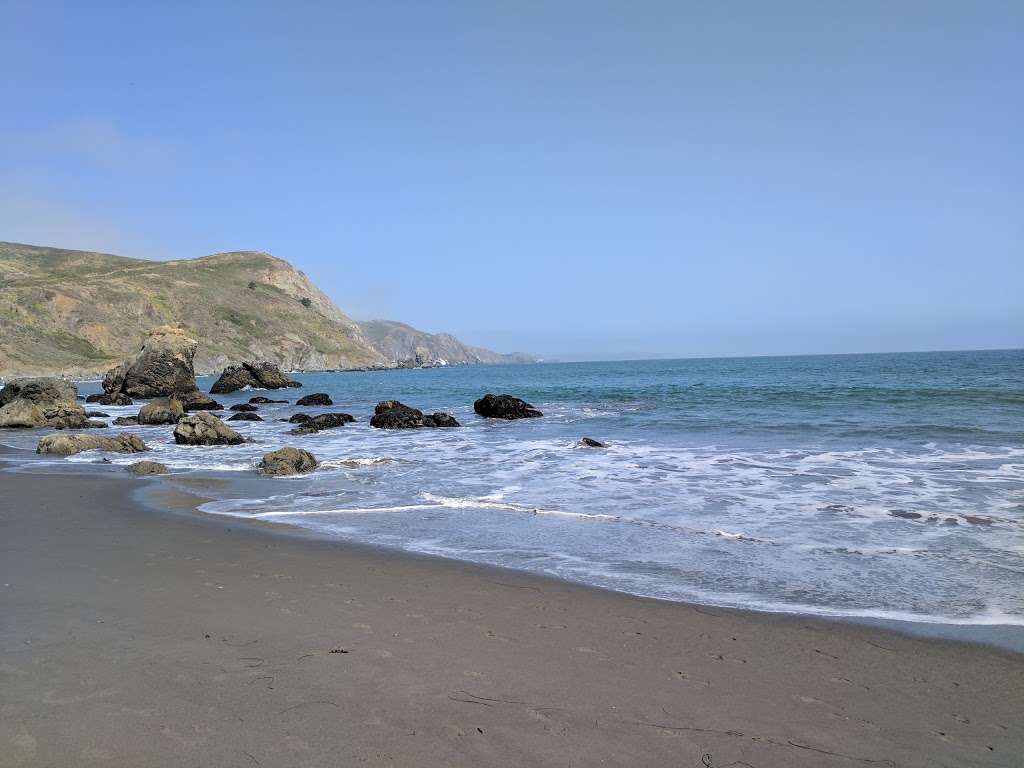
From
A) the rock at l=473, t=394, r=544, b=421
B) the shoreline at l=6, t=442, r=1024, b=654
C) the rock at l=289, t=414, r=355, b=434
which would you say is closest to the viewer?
the shoreline at l=6, t=442, r=1024, b=654

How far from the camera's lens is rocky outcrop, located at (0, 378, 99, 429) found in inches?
980

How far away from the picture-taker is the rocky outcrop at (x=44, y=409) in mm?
24891

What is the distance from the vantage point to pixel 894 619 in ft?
17.1

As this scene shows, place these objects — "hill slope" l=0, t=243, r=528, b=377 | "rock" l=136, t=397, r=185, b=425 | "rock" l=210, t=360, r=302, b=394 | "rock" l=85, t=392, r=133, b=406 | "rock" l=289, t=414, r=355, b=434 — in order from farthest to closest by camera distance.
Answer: "hill slope" l=0, t=243, r=528, b=377 → "rock" l=210, t=360, r=302, b=394 → "rock" l=85, t=392, r=133, b=406 → "rock" l=136, t=397, r=185, b=425 → "rock" l=289, t=414, r=355, b=434

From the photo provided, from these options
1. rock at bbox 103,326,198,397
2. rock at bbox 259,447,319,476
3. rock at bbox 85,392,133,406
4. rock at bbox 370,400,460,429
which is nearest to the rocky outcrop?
rock at bbox 370,400,460,429

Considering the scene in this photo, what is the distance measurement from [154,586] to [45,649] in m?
1.61

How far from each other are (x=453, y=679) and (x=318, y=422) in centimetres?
2188

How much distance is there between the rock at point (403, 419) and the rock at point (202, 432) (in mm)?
6121

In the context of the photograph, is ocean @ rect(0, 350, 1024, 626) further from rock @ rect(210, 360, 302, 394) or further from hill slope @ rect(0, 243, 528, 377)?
hill slope @ rect(0, 243, 528, 377)

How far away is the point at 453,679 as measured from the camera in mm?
4031

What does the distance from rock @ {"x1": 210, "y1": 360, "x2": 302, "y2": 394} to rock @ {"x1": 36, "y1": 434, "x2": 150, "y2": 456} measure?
128 feet

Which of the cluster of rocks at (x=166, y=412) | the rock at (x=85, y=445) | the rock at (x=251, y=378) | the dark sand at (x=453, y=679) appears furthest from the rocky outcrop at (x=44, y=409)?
the rock at (x=251, y=378)

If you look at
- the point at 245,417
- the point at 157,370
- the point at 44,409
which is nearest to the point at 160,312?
the point at 157,370

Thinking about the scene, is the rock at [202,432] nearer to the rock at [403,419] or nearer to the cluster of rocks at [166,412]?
the cluster of rocks at [166,412]
